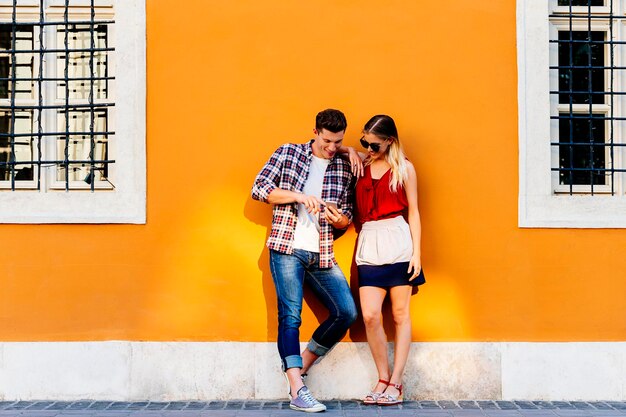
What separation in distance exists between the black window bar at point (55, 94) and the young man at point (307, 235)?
148cm

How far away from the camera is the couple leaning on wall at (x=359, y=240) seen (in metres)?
5.60

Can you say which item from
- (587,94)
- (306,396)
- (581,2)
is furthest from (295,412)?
(581,2)

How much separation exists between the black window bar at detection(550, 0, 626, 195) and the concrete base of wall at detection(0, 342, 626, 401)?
1348mm

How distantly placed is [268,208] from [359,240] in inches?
29.0

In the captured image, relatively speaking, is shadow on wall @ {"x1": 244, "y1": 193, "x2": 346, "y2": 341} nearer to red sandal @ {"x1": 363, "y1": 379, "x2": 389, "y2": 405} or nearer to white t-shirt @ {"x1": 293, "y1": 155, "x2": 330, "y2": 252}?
white t-shirt @ {"x1": 293, "y1": 155, "x2": 330, "y2": 252}

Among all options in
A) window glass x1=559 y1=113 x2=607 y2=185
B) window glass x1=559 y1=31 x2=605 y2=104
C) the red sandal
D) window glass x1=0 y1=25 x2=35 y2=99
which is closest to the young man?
the red sandal

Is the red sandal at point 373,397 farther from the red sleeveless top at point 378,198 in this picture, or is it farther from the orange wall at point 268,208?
the red sleeveless top at point 378,198

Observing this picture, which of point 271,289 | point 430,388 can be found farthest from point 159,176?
point 430,388

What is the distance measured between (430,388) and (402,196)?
1445 mm

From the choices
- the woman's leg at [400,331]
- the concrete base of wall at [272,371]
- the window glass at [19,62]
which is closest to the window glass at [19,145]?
the window glass at [19,62]

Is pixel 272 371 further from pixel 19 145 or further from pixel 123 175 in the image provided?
pixel 19 145

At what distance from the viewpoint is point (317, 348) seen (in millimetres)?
5750

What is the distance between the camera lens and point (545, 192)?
5.97m

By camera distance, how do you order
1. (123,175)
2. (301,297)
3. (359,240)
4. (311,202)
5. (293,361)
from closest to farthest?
(311,202), (293,361), (301,297), (359,240), (123,175)
